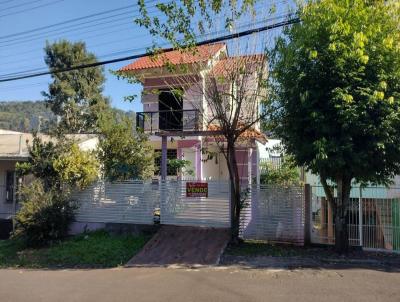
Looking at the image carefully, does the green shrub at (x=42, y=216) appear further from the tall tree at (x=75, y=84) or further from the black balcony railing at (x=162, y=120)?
the tall tree at (x=75, y=84)

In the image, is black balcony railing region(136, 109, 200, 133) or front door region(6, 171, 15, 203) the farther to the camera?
front door region(6, 171, 15, 203)

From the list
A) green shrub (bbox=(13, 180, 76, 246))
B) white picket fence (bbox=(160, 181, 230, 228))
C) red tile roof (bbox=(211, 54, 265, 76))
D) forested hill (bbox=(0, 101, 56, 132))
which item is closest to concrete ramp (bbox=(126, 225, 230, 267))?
white picket fence (bbox=(160, 181, 230, 228))

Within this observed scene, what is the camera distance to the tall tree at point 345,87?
998 centimetres

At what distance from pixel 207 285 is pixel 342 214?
14.7 ft

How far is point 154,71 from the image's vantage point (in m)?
19.8

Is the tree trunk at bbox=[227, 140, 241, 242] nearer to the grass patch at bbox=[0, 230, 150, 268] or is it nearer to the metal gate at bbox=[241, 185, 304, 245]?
the metal gate at bbox=[241, 185, 304, 245]

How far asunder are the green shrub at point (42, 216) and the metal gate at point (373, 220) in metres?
8.00

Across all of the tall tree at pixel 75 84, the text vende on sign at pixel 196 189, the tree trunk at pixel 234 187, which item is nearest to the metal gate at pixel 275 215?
the tree trunk at pixel 234 187

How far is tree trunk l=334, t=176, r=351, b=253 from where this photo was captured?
11.2 metres

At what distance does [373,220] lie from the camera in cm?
1147

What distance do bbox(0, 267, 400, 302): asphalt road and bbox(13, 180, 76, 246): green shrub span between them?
3336 millimetres

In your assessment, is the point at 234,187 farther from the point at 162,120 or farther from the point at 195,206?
the point at 162,120

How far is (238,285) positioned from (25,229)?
807 centimetres

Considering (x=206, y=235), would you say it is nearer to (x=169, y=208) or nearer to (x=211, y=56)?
(x=169, y=208)
